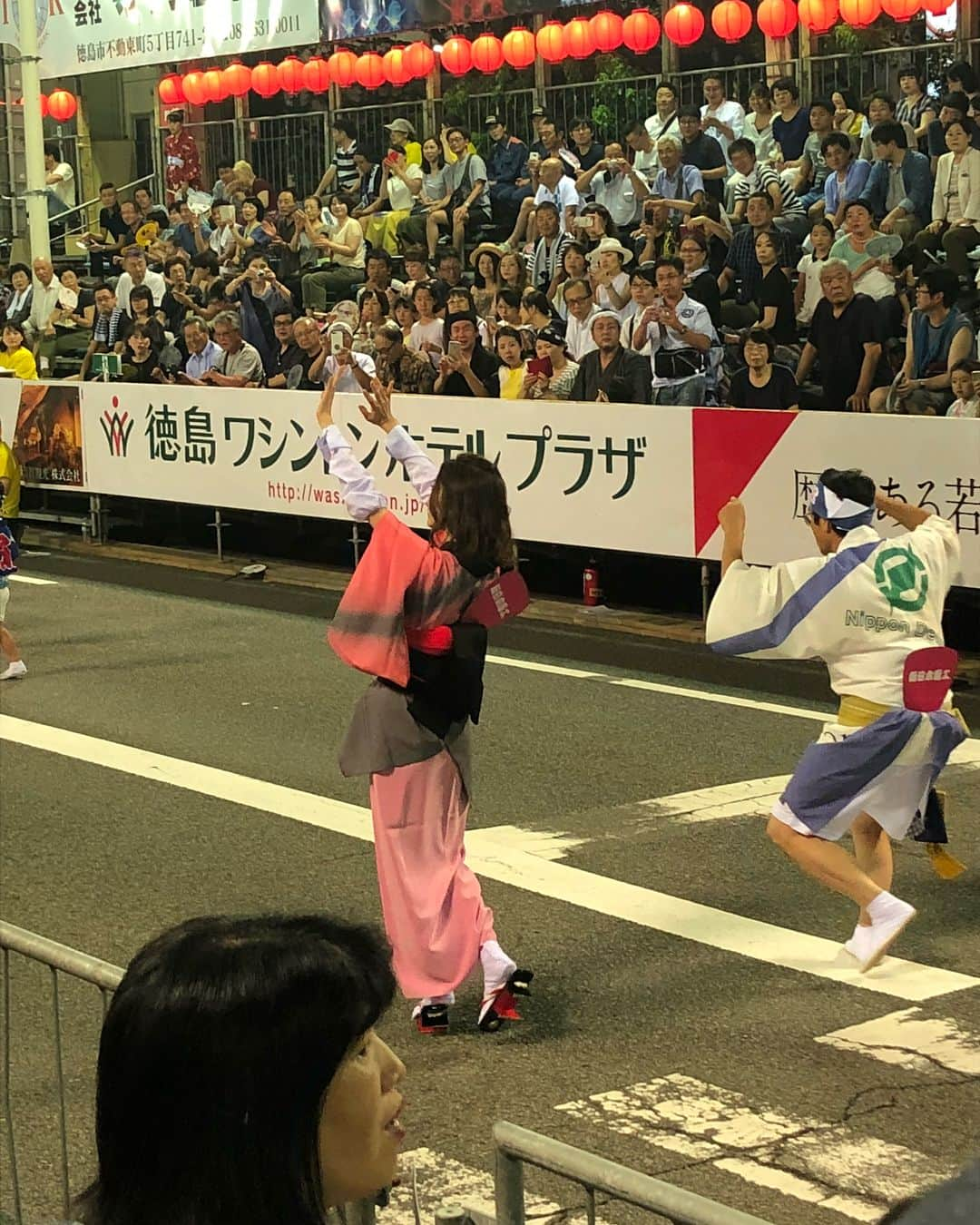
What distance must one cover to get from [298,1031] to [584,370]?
1267 cm

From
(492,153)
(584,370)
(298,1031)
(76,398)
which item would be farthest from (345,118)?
(298,1031)

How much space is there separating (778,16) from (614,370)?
7.56 meters

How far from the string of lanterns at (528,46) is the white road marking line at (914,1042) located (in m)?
14.2

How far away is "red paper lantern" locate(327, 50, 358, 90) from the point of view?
25562 millimetres

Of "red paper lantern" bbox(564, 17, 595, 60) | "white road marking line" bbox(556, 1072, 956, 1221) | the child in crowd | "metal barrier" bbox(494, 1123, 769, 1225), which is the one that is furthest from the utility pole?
"metal barrier" bbox(494, 1123, 769, 1225)

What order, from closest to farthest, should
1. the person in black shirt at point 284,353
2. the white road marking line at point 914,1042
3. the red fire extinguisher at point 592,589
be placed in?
1. the white road marking line at point 914,1042
2. the red fire extinguisher at point 592,589
3. the person in black shirt at point 284,353

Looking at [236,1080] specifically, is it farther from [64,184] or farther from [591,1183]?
[64,184]

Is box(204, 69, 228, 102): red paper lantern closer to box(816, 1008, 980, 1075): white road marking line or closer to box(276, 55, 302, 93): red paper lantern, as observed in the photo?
box(276, 55, 302, 93): red paper lantern

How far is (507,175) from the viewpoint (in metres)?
22.0

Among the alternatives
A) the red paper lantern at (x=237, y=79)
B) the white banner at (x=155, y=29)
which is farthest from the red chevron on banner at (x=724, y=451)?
the red paper lantern at (x=237, y=79)

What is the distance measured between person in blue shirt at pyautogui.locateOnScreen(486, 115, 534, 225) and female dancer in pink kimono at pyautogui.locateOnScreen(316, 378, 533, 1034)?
14892 mm

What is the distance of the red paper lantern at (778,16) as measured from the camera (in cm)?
2019

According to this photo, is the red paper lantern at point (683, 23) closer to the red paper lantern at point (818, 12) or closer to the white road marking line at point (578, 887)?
the red paper lantern at point (818, 12)

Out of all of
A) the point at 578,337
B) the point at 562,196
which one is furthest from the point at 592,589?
the point at 562,196
